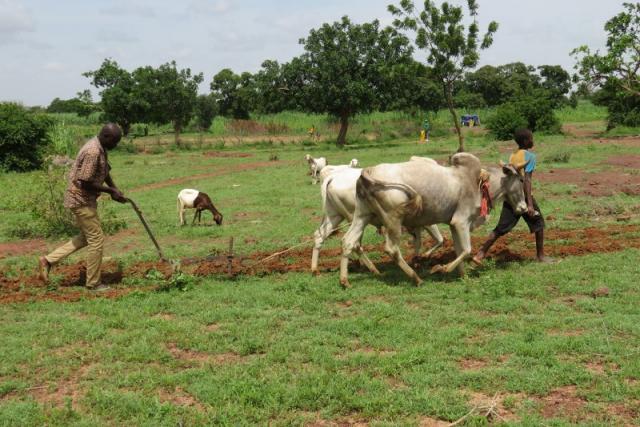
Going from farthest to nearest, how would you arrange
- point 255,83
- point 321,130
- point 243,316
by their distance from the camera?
1. point 321,130
2. point 255,83
3. point 243,316

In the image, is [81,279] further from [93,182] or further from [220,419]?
[220,419]

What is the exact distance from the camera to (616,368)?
5.42m

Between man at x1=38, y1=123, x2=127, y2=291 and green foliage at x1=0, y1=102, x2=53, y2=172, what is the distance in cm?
2064

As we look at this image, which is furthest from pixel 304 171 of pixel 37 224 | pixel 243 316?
pixel 243 316

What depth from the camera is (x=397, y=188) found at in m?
8.08

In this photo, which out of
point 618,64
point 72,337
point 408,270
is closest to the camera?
point 72,337

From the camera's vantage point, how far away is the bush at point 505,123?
34.0 meters

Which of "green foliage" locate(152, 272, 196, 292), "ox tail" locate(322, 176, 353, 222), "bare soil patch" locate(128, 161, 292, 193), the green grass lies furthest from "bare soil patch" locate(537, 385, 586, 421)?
"bare soil patch" locate(128, 161, 292, 193)

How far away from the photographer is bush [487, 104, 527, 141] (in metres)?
34.0

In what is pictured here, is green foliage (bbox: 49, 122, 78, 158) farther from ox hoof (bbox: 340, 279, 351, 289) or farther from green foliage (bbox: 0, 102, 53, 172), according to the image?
ox hoof (bbox: 340, 279, 351, 289)

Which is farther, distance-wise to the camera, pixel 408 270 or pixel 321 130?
pixel 321 130

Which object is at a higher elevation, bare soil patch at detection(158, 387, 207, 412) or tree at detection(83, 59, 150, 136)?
tree at detection(83, 59, 150, 136)

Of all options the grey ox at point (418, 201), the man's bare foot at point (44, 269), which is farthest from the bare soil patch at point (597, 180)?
the man's bare foot at point (44, 269)

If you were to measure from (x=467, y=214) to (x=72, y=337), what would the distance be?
17.2 ft
